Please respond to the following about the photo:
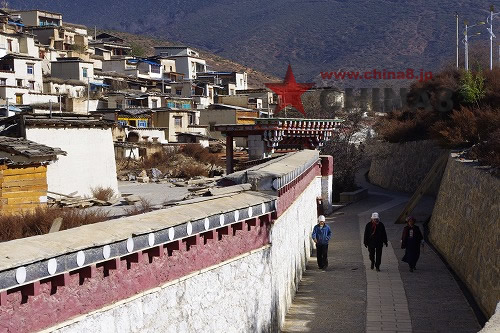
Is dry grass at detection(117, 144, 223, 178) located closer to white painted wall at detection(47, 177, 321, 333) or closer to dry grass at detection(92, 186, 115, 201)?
dry grass at detection(92, 186, 115, 201)

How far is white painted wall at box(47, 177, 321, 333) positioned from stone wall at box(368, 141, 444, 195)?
70.5 ft

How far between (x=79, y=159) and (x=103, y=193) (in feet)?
8.27

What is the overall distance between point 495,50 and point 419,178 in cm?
6465

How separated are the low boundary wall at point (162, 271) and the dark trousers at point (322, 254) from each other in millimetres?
5085

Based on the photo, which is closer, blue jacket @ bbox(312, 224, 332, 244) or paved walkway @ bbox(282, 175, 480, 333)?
paved walkway @ bbox(282, 175, 480, 333)

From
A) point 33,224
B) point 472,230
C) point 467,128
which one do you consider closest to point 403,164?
point 467,128

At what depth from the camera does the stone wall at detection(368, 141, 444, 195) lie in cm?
4191

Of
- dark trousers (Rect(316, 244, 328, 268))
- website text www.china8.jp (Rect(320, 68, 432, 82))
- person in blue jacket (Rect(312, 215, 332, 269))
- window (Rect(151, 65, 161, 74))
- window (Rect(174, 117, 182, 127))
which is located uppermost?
window (Rect(151, 65, 161, 74))

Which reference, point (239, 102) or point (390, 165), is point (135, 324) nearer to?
point (390, 165)

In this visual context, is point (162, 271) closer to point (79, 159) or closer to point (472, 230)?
point (472, 230)

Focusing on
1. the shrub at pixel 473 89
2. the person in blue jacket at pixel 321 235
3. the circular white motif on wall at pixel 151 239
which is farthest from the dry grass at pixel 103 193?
the shrub at pixel 473 89

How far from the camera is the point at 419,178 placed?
43.2 m

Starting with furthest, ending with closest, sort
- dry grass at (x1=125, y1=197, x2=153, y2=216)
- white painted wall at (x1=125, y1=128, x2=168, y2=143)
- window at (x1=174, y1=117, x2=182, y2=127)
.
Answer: window at (x1=174, y1=117, x2=182, y2=127) → white painted wall at (x1=125, y1=128, x2=168, y2=143) → dry grass at (x1=125, y1=197, x2=153, y2=216)

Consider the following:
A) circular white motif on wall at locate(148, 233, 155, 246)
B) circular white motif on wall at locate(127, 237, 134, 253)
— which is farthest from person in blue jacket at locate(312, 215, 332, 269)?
circular white motif on wall at locate(127, 237, 134, 253)
